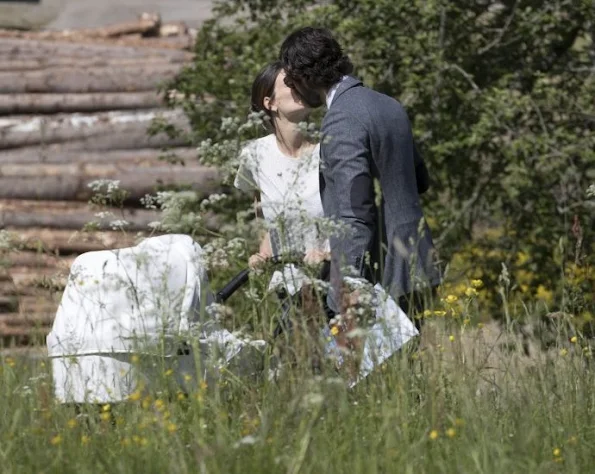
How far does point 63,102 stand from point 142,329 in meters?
6.83

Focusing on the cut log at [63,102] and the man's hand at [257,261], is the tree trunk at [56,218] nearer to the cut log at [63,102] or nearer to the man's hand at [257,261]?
the cut log at [63,102]

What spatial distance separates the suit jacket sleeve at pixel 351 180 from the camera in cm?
448

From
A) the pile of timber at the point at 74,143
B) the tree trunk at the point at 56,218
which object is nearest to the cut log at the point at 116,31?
the pile of timber at the point at 74,143

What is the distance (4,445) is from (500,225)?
17.4 feet

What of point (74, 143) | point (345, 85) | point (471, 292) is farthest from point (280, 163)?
point (74, 143)

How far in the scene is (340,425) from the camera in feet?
12.8

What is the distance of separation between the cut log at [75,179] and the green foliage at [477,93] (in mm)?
1309

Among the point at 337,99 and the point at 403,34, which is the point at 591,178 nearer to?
the point at 403,34

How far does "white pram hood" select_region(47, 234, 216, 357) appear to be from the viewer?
167 inches

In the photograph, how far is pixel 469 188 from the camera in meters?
8.17

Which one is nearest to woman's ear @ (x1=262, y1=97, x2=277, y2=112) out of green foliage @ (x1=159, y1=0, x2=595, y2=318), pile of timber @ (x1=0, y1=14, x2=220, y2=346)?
green foliage @ (x1=159, y1=0, x2=595, y2=318)

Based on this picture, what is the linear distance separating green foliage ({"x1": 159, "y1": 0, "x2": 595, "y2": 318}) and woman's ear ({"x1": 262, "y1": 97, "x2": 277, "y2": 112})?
7.78 ft

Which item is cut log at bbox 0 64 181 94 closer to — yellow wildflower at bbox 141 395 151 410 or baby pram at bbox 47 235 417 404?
baby pram at bbox 47 235 417 404

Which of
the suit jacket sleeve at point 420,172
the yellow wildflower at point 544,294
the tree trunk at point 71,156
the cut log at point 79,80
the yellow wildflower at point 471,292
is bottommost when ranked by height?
the yellow wildflower at point 544,294
